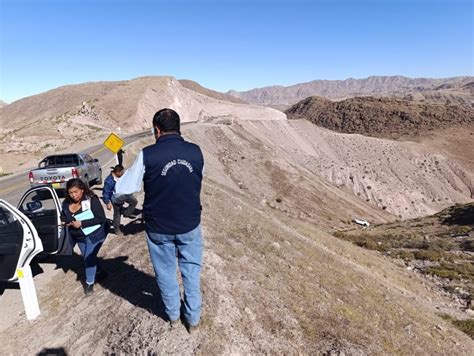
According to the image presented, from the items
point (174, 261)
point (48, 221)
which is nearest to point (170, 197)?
point (174, 261)

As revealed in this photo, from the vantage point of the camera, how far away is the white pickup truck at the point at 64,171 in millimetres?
15656

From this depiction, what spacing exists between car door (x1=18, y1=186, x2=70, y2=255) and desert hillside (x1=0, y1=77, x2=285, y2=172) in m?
32.4

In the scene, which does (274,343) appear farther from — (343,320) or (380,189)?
(380,189)

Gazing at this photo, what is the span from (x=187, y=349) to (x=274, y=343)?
1344mm

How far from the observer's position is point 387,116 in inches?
4397

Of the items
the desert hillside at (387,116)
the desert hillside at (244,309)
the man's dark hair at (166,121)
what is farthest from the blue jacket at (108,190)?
the desert hillside at (387,116)

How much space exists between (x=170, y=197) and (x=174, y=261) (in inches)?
33.6

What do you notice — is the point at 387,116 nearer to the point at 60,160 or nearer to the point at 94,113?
the point at 94,113

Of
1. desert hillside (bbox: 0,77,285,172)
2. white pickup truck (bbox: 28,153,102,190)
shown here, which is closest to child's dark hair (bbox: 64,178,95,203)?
white pickup truck (bbox: 28,153,102,190)

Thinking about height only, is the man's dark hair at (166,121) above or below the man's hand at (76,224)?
above

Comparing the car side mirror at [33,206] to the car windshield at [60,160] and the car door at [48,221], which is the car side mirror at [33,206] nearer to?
the car door at [48,221]

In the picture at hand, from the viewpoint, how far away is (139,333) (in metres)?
5.33

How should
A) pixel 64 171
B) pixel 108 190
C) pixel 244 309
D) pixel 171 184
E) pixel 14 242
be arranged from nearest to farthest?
pixel 171 184 → pixel 14 242 → pixel 244 309 → pixel 108 190 → pixel 64 171

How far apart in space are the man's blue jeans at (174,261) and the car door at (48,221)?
10.9 ft
